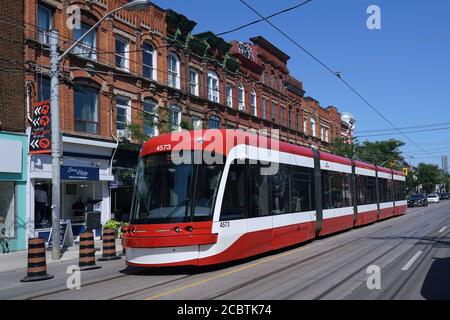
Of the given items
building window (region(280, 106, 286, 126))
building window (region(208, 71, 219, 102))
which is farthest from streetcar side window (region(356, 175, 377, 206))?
building window (region(280, 106, 286, 126))

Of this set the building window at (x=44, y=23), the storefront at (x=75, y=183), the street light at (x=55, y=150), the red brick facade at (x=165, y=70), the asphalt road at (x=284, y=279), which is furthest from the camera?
the red brick facade at (x=165, y=70)

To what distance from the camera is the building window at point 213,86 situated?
32.4m

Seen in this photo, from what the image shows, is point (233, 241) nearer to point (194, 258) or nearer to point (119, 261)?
point (194, 258)

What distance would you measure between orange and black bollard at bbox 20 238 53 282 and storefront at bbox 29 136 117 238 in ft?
23.6

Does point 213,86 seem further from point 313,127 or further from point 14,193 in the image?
point 313,127

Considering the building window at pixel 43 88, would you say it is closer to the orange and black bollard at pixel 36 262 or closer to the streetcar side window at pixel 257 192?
the orange and black bollard at pixel 36 262

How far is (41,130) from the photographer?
1809 cm

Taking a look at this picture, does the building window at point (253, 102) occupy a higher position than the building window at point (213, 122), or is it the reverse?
the building window at point (253, 102)

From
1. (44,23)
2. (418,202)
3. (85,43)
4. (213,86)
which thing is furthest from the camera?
(418,202)

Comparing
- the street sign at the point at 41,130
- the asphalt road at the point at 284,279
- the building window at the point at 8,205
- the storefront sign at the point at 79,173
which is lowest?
the asphalt road at the point at 284,279

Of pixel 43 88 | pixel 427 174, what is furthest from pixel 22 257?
pixel 427 174

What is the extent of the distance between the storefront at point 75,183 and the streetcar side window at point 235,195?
353 inches

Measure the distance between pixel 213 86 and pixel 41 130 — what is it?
53.7 feet

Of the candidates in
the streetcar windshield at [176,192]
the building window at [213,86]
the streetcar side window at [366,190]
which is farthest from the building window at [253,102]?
the streetcar windshield at [176,192]
